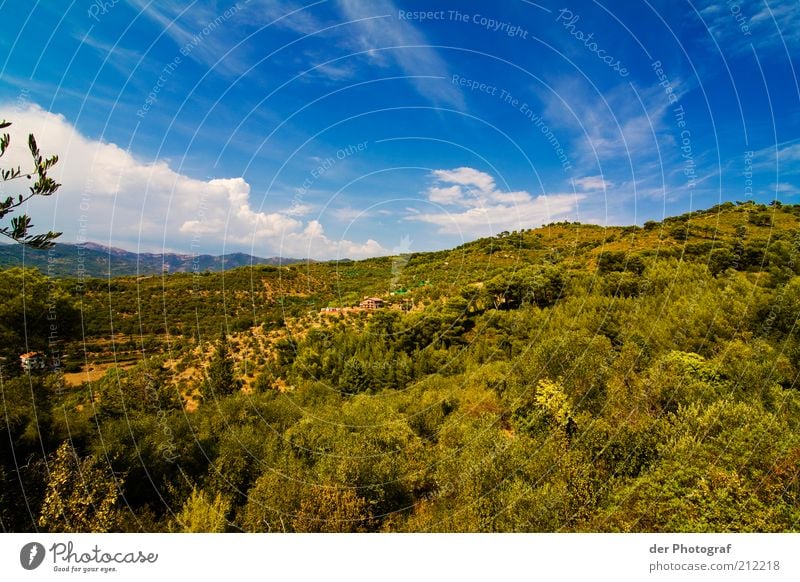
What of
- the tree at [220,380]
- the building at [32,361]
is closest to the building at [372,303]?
the tree at [220,380]

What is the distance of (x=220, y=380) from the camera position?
33094mm

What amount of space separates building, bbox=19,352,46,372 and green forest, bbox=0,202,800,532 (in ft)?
0.83

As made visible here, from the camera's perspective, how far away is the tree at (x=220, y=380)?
3147 cm

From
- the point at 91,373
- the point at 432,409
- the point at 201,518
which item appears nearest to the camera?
the point at 201,518

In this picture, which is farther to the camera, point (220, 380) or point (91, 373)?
point (220, 380)

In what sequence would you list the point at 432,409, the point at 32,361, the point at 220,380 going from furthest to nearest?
the point at 220,380
the point at 432,409
the point at 32,361

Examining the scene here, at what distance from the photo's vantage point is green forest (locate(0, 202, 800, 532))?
11062 millimetres

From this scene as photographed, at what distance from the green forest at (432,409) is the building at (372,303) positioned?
982 millimetres

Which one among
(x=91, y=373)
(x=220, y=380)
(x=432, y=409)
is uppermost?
(x=432, y=409)

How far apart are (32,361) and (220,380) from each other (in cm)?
2049

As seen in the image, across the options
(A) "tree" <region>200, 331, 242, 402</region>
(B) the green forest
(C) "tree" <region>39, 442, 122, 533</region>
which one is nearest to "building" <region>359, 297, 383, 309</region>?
(B) the green forest

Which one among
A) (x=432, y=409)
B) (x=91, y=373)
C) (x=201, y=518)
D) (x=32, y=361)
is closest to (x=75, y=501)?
(x=201, y=518)

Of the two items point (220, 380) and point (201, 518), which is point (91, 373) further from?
point (201, 518)

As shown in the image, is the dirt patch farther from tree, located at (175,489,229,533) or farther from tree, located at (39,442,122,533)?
tree, located at (39,442,122,533)
